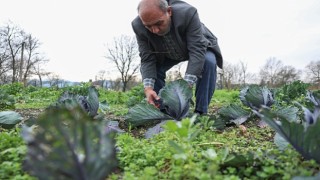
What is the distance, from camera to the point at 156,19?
320 cm

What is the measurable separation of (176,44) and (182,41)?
73 mm

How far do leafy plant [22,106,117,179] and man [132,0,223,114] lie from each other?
2.27 metres

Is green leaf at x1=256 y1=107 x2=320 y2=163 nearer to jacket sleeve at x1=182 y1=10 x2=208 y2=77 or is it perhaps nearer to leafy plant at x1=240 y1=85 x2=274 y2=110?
jacket sleeve at x1=182 y1=10 x2=208 y2=77

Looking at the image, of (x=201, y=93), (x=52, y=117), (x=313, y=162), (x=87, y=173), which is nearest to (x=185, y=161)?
(x=313, y=162)

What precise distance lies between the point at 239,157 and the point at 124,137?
3.32ft

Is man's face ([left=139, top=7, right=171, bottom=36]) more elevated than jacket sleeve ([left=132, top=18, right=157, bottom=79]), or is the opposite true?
man's face ([left=139, top=7, right=171, bottom=36])

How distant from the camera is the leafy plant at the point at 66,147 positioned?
3.20 ft

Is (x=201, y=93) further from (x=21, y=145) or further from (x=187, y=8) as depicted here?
(x=21, y=145)

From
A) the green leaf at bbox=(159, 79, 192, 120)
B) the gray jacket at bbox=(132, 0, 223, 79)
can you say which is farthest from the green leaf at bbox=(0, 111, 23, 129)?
the gray jacket at bbox=(132, 0, 223, 79)

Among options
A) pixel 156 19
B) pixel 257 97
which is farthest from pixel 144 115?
pixel 257 97

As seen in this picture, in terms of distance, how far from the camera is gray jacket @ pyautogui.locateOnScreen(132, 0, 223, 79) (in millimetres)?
3537

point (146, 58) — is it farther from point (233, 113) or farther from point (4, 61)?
point (4, 61)

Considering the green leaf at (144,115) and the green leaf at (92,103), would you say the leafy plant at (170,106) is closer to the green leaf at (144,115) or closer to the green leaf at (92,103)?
the green leaf at (144,115)

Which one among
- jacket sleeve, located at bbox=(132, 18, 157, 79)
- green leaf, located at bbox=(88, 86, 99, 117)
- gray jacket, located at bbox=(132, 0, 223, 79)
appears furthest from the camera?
jacket sleeve, located at bbox=(132, 18, 157, 79)
